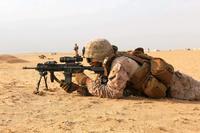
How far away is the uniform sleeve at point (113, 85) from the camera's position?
7.71 m

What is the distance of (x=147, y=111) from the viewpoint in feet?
22.7

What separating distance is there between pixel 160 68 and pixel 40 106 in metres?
2.12

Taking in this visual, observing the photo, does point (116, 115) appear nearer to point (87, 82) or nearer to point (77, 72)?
point (87, 82)

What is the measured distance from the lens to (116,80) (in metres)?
7.69

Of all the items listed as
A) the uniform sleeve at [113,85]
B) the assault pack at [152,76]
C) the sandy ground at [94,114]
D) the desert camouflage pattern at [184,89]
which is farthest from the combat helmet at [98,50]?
the desert camouflage pattern at [184,89]

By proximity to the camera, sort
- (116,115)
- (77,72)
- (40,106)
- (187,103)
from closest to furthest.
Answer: (116,115) < (40,106) < (187,103) < (77,72)

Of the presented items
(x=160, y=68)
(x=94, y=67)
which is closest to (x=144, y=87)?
(x=160, y=68)

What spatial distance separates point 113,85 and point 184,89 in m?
1.47

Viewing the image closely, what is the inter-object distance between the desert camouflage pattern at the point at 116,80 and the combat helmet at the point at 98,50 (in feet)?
1.11

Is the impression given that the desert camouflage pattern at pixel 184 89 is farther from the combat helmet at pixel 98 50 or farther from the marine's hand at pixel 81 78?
the marine's hand at pixel 81 78

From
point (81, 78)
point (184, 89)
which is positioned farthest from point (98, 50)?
point (184, 89)

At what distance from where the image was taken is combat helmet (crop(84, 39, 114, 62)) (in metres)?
8.16

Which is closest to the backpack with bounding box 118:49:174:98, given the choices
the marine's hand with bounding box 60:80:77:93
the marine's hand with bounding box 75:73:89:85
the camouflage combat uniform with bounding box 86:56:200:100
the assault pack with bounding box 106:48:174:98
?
the assault pack with bounding box 106:48:174:98

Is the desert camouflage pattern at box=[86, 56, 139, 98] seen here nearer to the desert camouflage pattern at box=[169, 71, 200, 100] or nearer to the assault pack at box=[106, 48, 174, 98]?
the assault pack at box=[106, 48, 174, 98]
